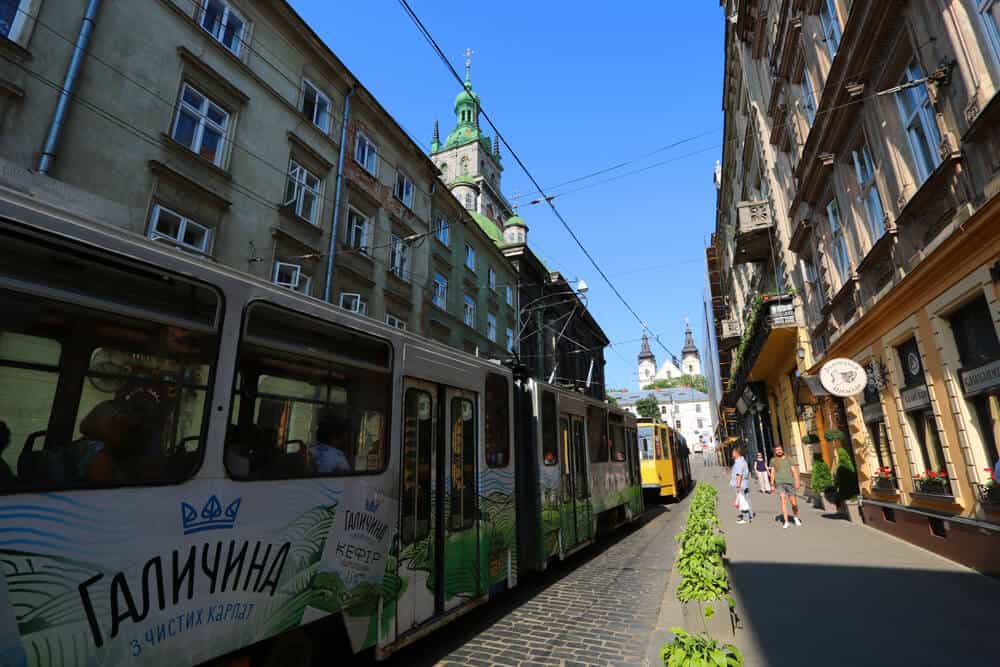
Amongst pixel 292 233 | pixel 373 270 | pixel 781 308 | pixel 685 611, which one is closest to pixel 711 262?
pixel 781 308

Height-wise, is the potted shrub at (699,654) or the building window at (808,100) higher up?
the building window at (808,100)

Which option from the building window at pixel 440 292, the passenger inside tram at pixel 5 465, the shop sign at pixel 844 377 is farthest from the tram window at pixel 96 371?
the building window at pixel 440 292

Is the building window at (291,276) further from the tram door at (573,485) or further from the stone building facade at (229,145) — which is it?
the tram door at (573,485)

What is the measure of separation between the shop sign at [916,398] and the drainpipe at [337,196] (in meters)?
12.7

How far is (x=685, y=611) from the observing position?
14.5ft

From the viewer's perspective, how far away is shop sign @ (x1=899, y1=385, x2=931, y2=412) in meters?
7.80

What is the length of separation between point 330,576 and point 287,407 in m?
1.25

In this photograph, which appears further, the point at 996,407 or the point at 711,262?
the point at 711,262

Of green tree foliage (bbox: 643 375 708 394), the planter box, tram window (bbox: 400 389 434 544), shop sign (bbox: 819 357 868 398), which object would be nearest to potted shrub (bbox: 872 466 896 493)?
shop sign (bbox: 819 357 868 398)

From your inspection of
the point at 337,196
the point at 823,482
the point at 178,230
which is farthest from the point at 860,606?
the point at 337,196

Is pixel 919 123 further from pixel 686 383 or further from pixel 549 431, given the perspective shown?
pixel 686 383

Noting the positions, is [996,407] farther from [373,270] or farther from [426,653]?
[373,270]

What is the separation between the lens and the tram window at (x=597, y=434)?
9.51 meters

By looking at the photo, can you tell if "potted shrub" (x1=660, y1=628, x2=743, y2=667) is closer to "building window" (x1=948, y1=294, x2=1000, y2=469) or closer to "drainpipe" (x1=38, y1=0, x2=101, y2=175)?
"building window" (x1=948, y1=294, x2=1000, y2=469)
